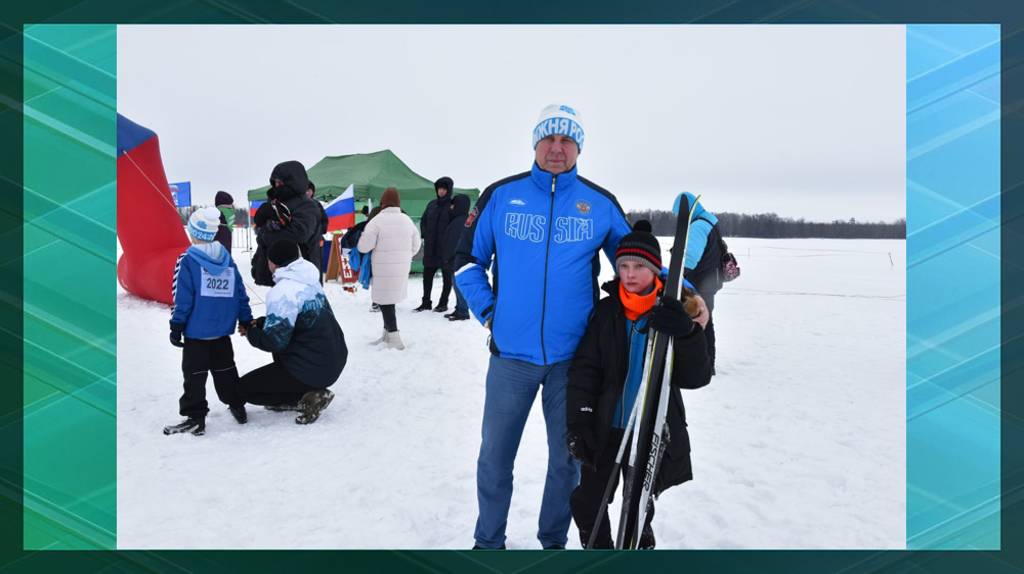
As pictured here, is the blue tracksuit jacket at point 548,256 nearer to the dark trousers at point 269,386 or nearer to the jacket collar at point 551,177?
the jacket collar at point 551,177

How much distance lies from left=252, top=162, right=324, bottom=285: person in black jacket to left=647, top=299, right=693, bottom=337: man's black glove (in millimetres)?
3058

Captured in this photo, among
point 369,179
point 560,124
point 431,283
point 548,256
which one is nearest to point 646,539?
point 548,256

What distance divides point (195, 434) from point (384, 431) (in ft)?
3.83

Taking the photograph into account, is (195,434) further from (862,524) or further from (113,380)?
(862,524)

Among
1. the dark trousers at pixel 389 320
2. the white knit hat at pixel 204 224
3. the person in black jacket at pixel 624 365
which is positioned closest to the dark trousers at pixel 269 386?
the white knit hat at pixel 204 224

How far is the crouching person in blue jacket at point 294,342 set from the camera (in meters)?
3.98

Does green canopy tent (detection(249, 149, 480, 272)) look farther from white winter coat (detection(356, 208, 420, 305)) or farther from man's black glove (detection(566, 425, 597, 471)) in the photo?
man's black glove (detection(566, 425, 597, 471))

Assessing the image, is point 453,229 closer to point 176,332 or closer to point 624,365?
point 176,332

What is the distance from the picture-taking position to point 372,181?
12281 mm

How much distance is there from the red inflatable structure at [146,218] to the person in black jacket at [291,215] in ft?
12.6

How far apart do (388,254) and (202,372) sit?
3095mm

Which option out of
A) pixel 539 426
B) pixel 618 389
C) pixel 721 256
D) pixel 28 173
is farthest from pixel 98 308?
pixel 721 256

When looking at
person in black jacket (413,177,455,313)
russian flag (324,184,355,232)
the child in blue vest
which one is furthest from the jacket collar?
russian flag (324,184,355,232)

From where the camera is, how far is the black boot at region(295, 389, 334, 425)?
13.6 ft
